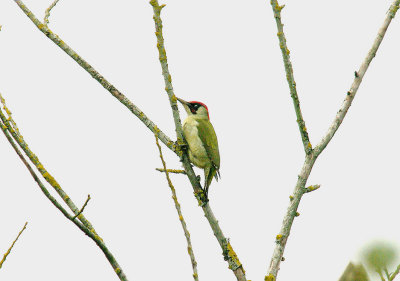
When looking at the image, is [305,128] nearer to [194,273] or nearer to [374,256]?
[194,273]

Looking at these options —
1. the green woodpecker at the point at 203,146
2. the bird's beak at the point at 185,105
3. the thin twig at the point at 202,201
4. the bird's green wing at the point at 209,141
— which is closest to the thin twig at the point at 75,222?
the thin twig at the point at 202,201

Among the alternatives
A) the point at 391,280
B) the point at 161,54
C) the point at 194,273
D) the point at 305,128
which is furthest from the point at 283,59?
the point at 391,280

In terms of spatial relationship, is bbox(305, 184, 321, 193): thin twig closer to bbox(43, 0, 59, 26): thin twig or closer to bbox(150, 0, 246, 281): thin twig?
bbox(150, 0, 246, 281): thin twig

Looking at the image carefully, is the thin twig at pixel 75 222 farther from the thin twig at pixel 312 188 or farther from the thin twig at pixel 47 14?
the thin twig at pixel 47 14

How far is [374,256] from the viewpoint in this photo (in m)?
1.14

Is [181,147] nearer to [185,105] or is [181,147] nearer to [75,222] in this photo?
[75,222]

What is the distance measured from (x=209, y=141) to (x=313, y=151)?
2.61 m

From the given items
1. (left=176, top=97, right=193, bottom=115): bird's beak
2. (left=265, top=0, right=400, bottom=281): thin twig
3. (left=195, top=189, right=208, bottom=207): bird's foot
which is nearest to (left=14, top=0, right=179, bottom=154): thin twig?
(left=195, top=189, right=208, bottom=207): bird's foot

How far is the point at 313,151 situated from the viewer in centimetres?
361

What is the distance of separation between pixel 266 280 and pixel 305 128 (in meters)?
1.13

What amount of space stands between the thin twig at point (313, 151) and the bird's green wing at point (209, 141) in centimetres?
242

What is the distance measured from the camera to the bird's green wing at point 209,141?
19.7 ft

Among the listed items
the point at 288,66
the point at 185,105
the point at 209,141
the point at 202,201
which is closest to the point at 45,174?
the point at 202,201

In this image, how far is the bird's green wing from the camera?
6000 mm
